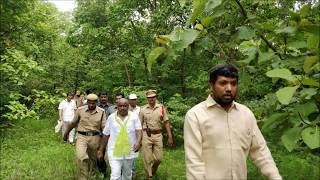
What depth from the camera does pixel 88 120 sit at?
8844mm

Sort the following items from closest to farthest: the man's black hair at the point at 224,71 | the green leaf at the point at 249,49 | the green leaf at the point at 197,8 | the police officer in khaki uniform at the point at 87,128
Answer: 1. the green leaf at the point at 197,8
2. the green leaf at the point at 249,49
3. the man's black hair at the point at 224,71
4. the police officer in khaki uniform at the point at 87,128

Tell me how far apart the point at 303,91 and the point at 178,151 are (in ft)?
38.2

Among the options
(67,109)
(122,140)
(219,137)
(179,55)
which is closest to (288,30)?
(179,55)

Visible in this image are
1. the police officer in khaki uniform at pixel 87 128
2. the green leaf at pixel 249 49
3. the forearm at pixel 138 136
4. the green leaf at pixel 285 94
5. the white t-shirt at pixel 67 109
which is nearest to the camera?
the green leaf at pixel 285 94

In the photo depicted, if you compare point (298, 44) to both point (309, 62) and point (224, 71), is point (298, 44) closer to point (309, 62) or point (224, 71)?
point (309, 62)

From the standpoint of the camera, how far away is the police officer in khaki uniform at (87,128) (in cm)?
884

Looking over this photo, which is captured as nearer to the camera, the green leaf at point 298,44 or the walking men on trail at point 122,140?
the green leaf at point 298,44

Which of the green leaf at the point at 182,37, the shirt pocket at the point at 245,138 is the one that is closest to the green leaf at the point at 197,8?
the green leaf at the point at 182,37

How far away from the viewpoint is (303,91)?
2.33 meters

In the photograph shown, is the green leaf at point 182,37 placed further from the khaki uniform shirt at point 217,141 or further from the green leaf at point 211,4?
the khaki uniform shirt at point 217,141

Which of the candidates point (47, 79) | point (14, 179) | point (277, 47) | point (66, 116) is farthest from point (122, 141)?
point (47, 79)

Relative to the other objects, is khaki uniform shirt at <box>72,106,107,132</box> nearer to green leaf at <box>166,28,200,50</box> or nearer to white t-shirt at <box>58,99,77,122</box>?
green leaf at <box>166,28,200,50</box>

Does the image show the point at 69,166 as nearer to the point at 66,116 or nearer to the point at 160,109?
the point at 160,109

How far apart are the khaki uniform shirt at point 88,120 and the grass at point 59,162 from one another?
1105 mm
